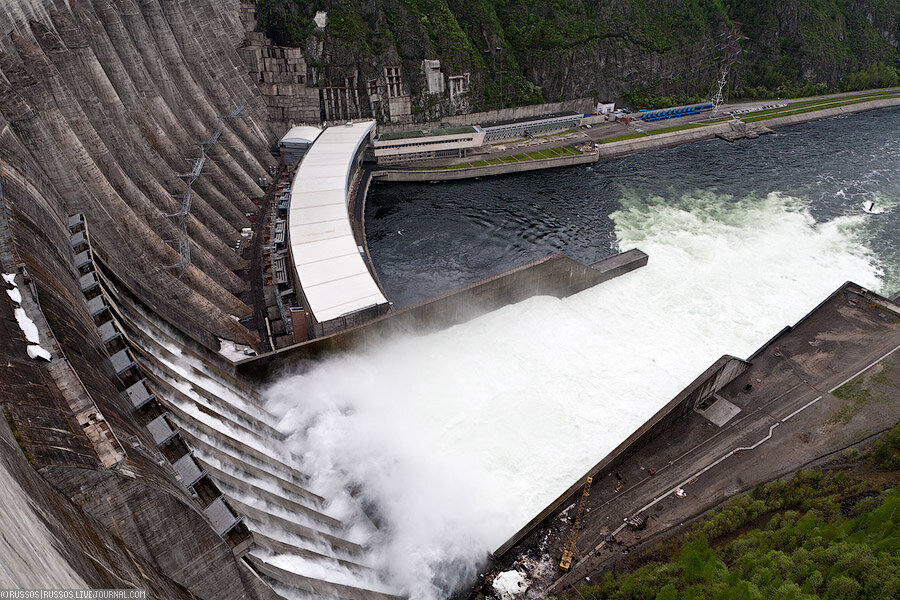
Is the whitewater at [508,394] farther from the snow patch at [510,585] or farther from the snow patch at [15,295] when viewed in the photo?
the snow patch at [15,295]

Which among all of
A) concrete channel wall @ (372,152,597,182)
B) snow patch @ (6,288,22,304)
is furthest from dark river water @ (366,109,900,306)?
snow patch @ (6,288,22,304)

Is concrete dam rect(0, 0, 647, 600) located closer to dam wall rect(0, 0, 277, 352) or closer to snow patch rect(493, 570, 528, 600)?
dam wall rect(0, 0, 277, 352)

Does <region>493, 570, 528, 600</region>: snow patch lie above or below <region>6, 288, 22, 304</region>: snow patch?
below

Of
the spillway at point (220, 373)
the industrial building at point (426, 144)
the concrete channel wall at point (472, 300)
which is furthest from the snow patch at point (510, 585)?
the industrial building at point (426, 144)

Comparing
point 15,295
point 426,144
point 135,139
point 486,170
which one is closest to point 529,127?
point 486,170

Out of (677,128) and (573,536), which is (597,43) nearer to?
(677,128)
